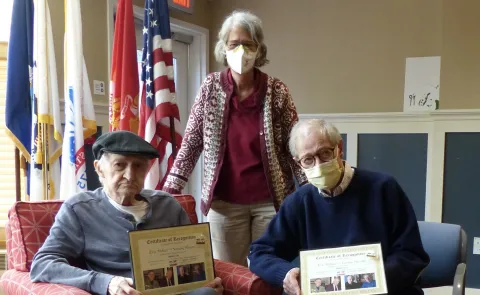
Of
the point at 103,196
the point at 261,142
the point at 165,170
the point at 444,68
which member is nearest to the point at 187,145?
the point at 261,142

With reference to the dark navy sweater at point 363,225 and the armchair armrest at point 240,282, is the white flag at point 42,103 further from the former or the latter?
the dark navy sweater at point 363,225

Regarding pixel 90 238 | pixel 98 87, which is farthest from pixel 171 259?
pixel 98 87

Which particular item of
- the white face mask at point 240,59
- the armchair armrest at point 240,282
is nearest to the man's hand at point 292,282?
the armchair armrest at point 240,282

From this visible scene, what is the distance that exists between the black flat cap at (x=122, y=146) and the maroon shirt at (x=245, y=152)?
0.40m

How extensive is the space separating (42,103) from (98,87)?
63 centimetres

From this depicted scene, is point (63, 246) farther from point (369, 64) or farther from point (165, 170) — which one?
point (369, 64)

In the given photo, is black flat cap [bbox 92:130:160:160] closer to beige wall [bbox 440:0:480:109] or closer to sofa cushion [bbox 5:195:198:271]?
sofa cushion [bbox 5:195:198:271]

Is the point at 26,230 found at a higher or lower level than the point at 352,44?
lower

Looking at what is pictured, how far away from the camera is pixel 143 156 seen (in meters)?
1.53

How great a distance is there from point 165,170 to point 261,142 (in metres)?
1.08

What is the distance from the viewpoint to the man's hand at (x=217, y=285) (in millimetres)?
1500

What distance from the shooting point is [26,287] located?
1.44 metres

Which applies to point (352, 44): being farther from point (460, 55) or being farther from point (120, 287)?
point (120, 287)

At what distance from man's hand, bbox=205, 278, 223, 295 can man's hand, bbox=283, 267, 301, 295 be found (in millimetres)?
239
